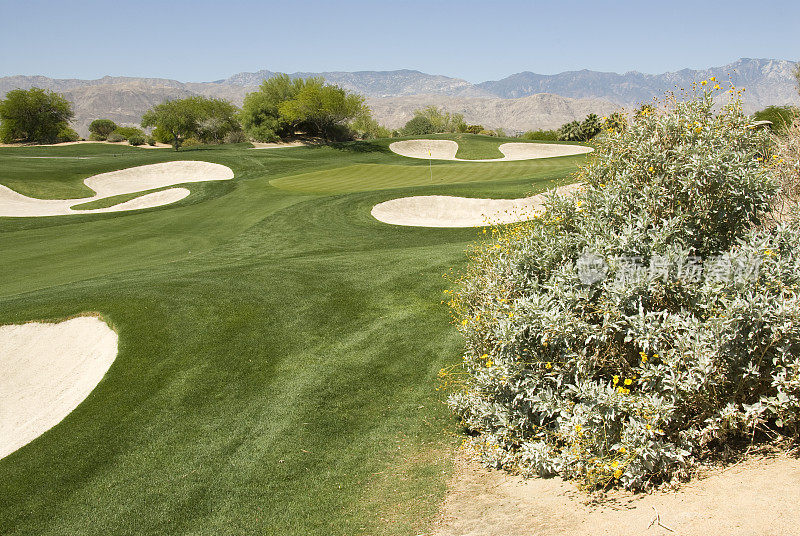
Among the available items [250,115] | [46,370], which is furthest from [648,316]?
[250,115]

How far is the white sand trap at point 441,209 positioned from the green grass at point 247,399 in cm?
408

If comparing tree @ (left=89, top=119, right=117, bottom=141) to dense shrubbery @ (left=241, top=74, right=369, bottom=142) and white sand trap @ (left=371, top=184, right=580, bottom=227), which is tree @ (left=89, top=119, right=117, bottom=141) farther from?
white sand trap @ (left=371, top=184, right=580, bottom=227)

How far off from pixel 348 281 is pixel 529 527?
9093 millimetres

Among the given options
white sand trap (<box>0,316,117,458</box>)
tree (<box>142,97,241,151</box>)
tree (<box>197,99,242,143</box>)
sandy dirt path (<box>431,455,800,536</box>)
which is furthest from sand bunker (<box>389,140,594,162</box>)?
sandy dirt path (<box>431,455,800,536</box>)

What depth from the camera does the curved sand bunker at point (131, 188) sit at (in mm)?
29500

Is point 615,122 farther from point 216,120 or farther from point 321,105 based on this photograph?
point 216,120

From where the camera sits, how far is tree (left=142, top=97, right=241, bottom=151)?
61.7 m

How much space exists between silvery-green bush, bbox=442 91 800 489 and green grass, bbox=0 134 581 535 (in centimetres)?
196

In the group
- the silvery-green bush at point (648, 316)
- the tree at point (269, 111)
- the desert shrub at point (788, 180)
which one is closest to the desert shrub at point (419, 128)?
the tree at point (269, 111)

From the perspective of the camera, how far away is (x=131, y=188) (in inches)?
1495

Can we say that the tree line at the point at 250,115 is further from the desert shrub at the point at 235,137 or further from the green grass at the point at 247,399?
the green grass at the point at 247,399

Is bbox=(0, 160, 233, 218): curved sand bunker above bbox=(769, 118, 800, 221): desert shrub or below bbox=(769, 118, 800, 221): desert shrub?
below

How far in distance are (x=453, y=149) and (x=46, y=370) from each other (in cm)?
4591

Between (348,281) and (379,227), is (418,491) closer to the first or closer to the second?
(348,281)
